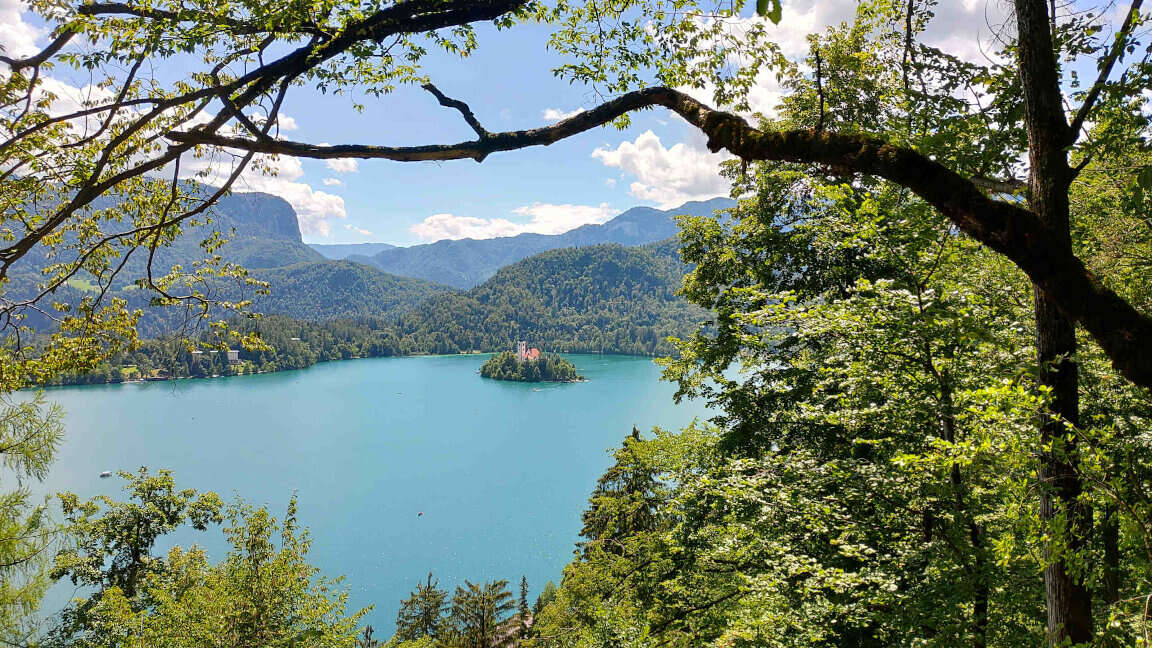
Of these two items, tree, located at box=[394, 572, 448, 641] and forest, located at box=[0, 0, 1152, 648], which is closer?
forest, located at box=[0, 0, 1152, 648]

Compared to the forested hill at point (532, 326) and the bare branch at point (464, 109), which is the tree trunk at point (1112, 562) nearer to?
the bare branch at point (464, 109)

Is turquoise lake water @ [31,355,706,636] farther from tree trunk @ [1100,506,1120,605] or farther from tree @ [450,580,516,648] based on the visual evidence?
tree trunk @ [1100,506,1120,605]

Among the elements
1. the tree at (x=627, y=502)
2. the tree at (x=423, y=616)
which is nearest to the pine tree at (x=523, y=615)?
the tree at (x=423, y=616)

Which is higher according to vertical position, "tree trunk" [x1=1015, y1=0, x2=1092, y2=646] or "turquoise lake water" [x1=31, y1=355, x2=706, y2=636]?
"tree trunk" [x1=1015, y1=0, x2=1092, y2=646]

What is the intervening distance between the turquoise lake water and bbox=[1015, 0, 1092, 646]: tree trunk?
1261 cm

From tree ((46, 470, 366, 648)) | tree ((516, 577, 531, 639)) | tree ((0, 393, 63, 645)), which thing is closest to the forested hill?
tree ((516, 577, 531, 639))

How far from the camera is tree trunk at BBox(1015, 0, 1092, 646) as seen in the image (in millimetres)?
2178

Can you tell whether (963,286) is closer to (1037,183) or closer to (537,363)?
(1037,183)

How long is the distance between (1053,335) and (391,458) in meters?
59.9

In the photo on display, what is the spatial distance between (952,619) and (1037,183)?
3253 mm

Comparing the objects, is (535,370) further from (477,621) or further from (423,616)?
(477,621)

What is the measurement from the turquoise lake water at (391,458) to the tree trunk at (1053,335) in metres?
12.6

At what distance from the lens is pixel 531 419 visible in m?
72.1

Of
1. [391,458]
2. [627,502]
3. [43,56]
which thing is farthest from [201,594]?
[391,458]
